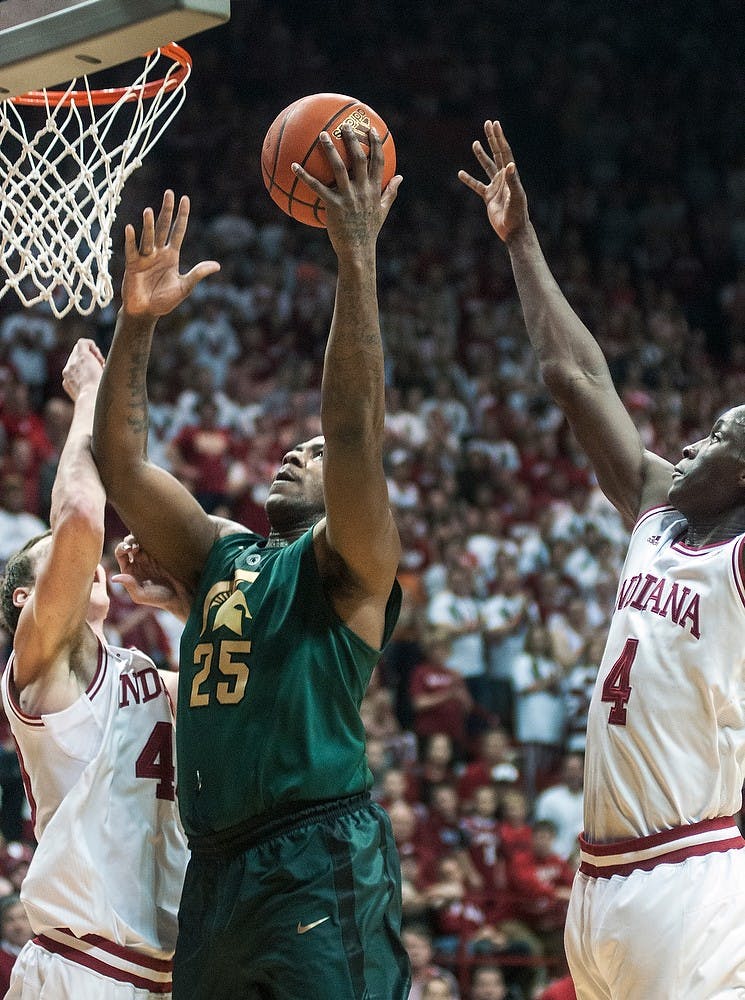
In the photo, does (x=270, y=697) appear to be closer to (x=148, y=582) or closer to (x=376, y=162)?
(x=148, y=582)

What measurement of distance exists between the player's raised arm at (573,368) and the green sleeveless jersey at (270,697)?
1033mm

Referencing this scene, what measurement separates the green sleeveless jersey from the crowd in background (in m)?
3.83

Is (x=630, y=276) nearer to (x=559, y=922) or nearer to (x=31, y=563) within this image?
(x=559, y=922)

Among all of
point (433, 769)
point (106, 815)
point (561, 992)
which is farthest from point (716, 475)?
point (433, 769)

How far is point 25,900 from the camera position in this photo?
389cm

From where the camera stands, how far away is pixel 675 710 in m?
3.88

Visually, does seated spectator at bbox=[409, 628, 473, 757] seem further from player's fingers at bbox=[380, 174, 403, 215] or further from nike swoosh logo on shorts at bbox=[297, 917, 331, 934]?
player's fingers at bbox=[380, 174, 403, 215]

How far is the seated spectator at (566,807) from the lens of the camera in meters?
9.33

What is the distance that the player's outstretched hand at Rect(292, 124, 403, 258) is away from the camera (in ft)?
10.9

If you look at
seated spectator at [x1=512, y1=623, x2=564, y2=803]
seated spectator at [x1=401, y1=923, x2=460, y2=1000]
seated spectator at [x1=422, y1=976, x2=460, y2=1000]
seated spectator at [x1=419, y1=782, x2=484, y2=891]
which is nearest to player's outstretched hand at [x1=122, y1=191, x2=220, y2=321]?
seated spectator at [x1=401, y1=923, x2=460, y2=1000]

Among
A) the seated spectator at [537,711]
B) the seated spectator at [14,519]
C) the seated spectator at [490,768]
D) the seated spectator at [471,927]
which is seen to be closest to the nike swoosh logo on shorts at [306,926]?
the seated spectator at [471,927]

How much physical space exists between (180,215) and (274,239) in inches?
457

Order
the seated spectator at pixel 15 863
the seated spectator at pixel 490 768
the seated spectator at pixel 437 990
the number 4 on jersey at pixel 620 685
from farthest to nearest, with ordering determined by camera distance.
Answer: the seated spectator at pixel 490 768
the seated spectator at pixel 437 990
the seated spectator at pixel 15 863
the number 4 on jersey at pixel 620 685

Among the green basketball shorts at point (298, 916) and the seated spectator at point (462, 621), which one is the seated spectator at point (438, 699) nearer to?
the seated spectator at point (462, 621)
